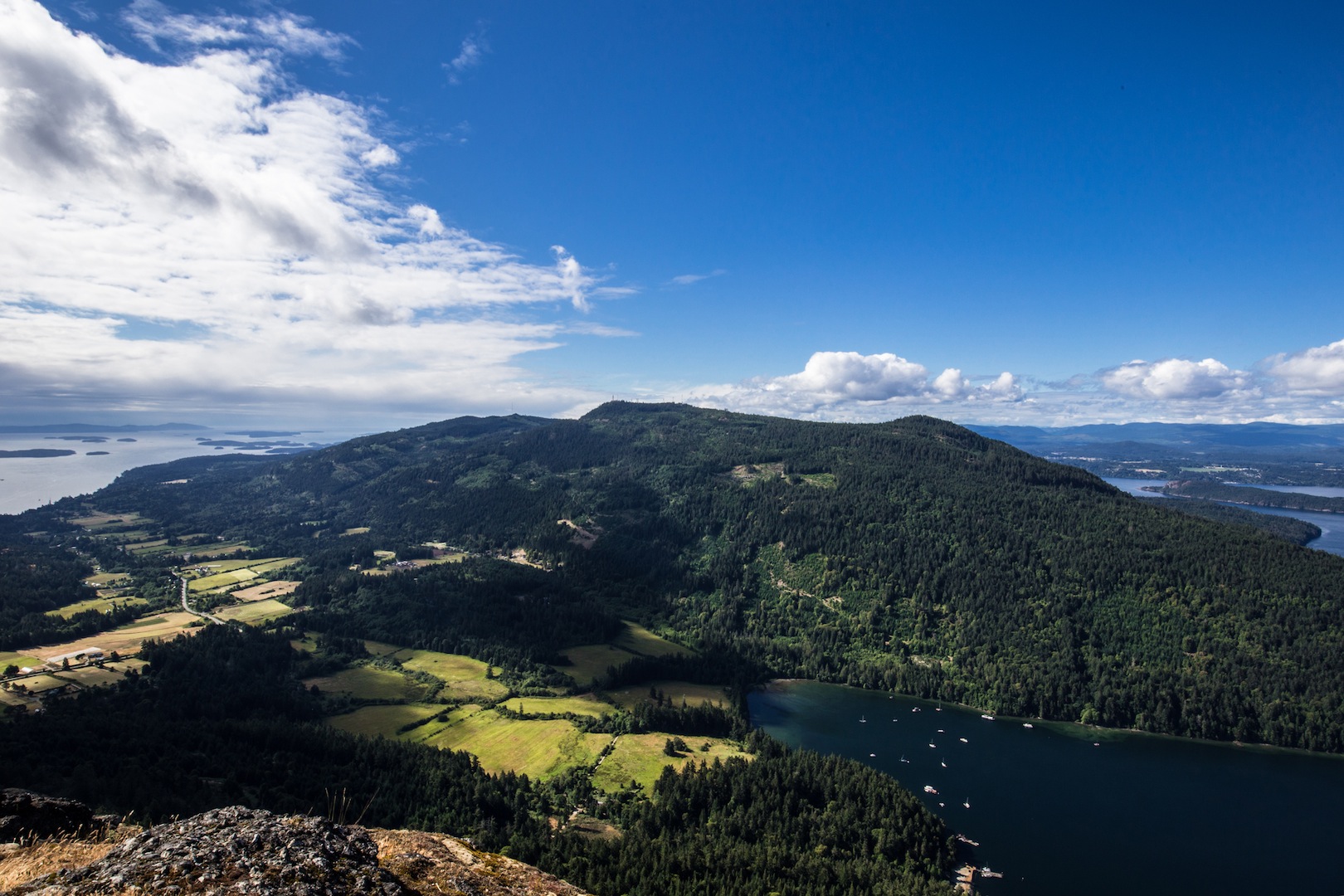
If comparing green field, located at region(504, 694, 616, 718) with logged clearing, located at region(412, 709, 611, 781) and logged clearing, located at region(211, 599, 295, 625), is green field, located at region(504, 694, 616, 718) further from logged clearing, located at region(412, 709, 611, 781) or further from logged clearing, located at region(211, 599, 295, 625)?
logged clearing, located at region(211, 599, 295, 625)

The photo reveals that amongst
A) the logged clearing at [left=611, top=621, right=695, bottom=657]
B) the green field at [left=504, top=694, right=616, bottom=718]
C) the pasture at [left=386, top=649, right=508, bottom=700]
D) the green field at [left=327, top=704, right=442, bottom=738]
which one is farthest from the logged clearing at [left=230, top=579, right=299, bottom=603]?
the logged clearing at [left=611, top=621, right=695, bottom=657]

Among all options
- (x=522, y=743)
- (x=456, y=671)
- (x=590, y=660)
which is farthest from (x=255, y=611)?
(x=522, y=743)

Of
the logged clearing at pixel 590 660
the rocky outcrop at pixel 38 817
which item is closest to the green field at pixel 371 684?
the logged clearing at pixel 590 660

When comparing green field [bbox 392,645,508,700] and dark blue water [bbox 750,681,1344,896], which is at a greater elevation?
green field [bbox 392,645,508,700]

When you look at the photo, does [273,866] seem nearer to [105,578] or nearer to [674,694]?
[674,694]

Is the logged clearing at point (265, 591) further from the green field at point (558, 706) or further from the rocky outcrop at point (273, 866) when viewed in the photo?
the rocky outcrop at point (273, 866)

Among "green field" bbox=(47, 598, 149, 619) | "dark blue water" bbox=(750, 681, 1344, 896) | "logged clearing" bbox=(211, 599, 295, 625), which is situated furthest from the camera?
"logged clearing" bbox=(211, 599, 295, 625)
